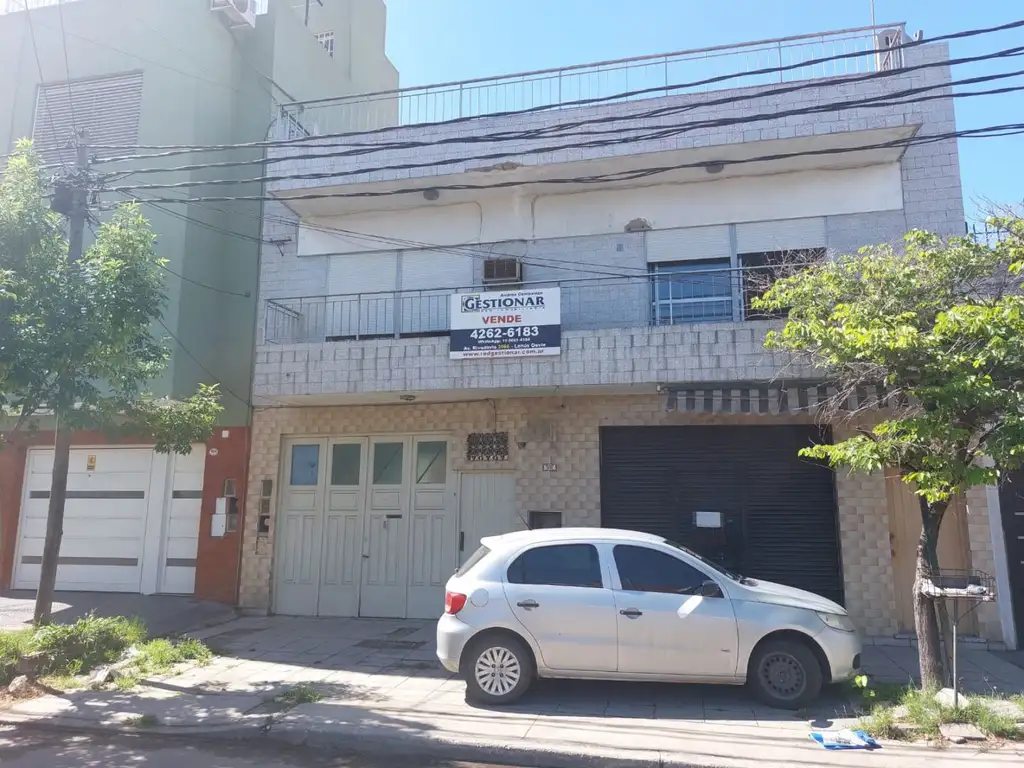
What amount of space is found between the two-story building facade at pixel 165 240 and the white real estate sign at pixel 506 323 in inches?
167

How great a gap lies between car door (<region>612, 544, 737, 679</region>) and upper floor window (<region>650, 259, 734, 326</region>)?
4.91m

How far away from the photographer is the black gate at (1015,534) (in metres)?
9.06

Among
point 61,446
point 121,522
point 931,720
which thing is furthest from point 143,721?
point 121,522

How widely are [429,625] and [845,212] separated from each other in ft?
27.5

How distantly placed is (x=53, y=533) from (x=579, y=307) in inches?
285

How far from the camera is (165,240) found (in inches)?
451

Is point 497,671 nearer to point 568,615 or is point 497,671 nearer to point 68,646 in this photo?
point 568,615

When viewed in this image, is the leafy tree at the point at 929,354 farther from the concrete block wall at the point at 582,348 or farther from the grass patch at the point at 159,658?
the grass patch at the point at 159,658

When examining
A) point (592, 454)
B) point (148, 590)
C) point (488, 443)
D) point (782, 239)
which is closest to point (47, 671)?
point (148, 590)

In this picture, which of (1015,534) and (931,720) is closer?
(931,720)

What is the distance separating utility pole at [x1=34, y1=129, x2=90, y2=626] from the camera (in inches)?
315

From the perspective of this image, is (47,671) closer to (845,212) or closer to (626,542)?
(626,542)

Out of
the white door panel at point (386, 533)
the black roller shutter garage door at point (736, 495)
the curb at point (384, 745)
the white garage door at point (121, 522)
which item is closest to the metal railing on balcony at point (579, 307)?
the black roller shutter garage door at point (736, 495)

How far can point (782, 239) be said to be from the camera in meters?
10.3
